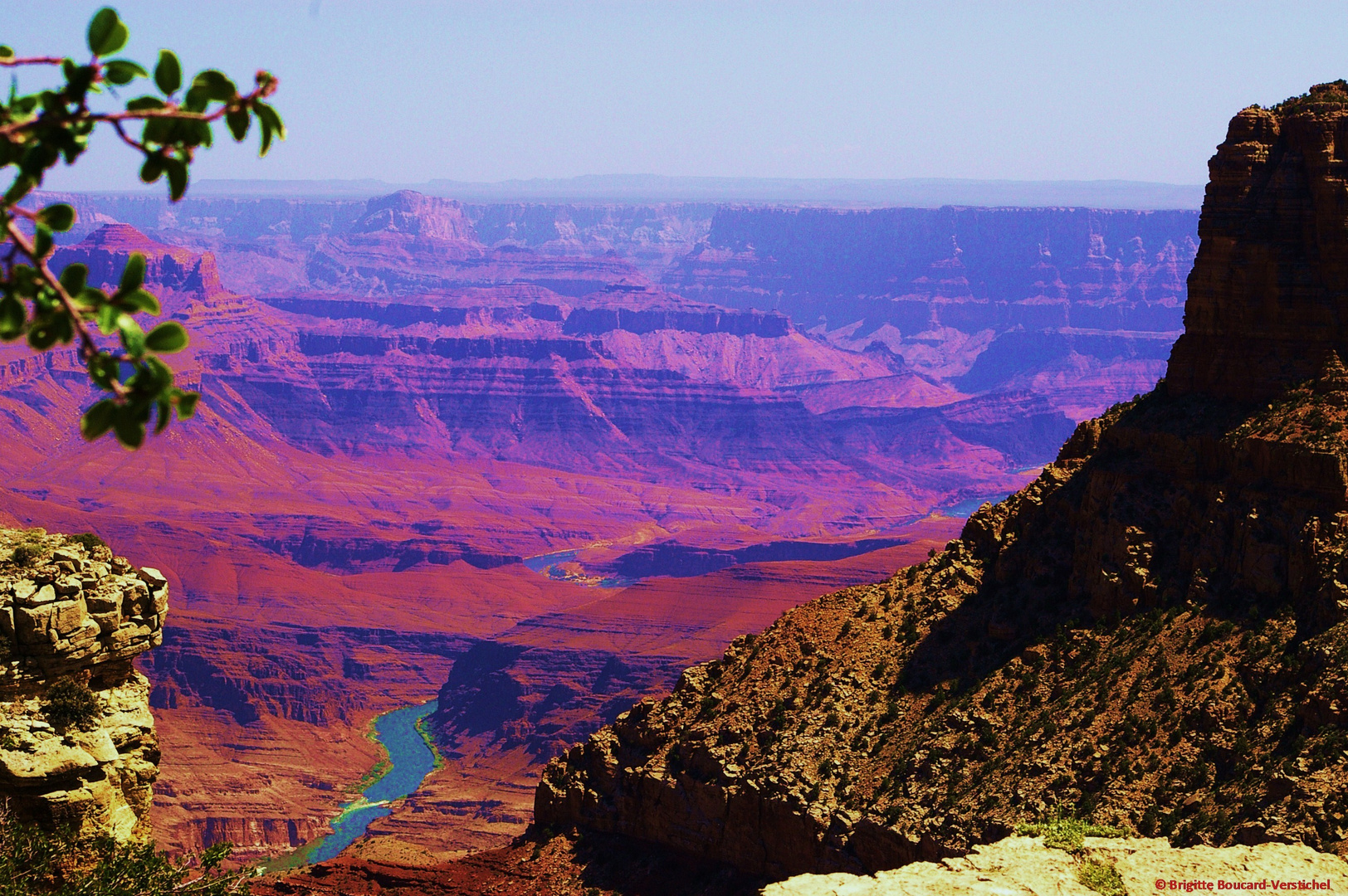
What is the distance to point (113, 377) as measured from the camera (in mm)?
7848

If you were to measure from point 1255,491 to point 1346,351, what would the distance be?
14.2ft

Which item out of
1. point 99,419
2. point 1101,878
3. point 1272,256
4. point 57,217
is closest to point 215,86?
point 57,217

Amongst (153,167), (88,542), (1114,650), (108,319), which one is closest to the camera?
(108,319)

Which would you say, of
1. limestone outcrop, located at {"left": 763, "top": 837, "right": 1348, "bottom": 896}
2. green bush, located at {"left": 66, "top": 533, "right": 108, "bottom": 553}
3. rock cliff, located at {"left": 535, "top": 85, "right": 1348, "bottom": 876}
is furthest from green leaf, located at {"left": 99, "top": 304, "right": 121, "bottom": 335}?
rock cliff, located at {"left": 535, "top": 85, "right": 1348, "bottom": 876}

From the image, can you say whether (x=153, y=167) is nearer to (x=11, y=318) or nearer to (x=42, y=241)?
(x=42, y=241)

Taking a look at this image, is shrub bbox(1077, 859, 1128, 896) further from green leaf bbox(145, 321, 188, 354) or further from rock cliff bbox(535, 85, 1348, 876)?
green leaf bbox(145, 321, 188, 354)

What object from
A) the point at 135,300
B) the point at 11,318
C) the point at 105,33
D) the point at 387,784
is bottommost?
the point at 387,784

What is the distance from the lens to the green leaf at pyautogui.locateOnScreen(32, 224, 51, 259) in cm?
766

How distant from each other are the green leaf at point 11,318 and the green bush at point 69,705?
2219 cm

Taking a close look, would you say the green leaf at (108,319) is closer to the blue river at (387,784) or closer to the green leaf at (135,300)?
the green leaf at (135,300)

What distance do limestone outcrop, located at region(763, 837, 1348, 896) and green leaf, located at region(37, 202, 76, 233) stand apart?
42.2ft

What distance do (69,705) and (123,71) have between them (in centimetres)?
2249

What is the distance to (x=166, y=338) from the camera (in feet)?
25.4

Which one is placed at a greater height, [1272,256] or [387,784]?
[1272,256]
